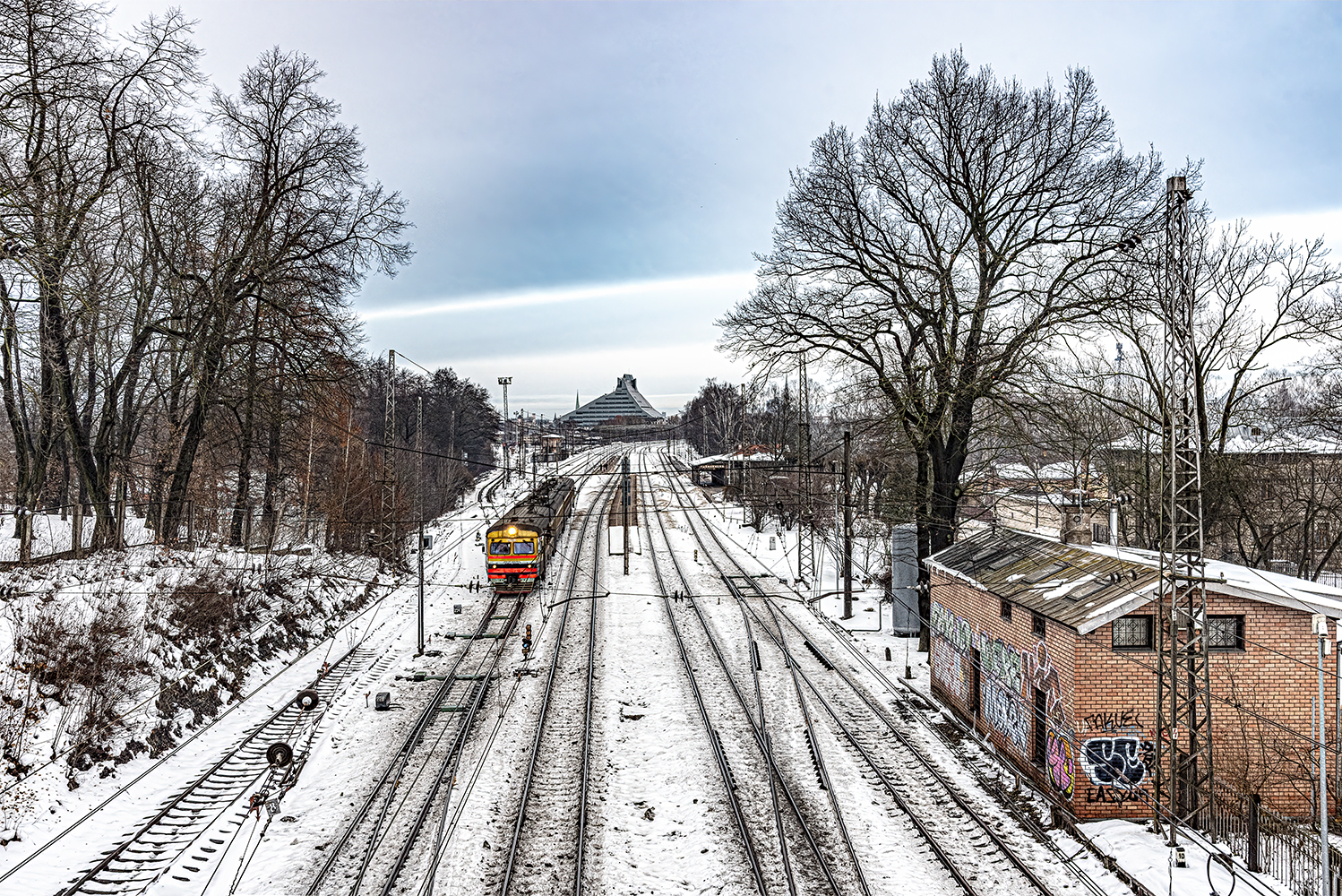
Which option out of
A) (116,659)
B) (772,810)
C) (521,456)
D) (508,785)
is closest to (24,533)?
(116,659)

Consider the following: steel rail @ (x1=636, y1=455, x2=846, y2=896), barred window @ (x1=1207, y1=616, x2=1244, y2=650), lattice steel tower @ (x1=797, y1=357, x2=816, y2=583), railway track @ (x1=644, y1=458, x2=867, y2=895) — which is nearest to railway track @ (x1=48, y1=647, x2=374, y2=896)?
railway track @ (x1=644, y1=458, x2=867, y2=895)

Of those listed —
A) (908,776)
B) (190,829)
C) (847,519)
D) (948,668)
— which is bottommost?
(908,776)

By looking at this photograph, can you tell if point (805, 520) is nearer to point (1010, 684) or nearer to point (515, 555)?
point (515, 555)

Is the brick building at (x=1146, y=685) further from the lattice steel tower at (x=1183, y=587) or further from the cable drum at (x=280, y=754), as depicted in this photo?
the cable drum at (x=280, y=754)

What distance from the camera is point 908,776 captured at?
12.3 m

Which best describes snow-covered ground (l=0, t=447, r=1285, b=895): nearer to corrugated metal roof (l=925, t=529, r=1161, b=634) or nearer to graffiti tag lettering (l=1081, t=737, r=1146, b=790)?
graffiti tag lettering (l=1081, t=737, r=1146, b=790)

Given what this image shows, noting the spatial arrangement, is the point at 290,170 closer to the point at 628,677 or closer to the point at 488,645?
the point at 488,645

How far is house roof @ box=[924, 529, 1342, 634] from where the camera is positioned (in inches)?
415

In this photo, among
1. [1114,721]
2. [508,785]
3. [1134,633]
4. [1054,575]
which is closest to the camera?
[1114,721]

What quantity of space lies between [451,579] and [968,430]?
20202mm

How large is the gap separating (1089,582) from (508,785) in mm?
9597

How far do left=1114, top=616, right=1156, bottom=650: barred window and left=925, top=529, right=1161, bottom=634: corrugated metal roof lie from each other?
0.53m

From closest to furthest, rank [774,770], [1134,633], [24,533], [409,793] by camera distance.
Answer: [1134,633] → [409,793] → [774,770] → [24,533]

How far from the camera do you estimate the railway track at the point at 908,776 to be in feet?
31.1
